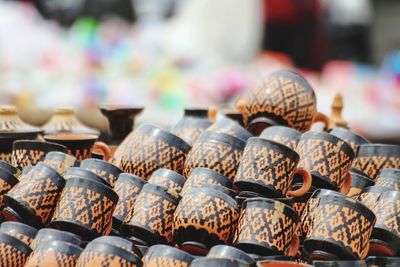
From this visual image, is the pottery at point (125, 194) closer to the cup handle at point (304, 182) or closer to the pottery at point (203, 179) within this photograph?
the pottery at point (203, 179)

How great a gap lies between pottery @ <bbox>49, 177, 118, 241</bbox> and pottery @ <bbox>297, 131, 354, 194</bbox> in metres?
0.35

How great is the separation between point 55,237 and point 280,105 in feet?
1.77

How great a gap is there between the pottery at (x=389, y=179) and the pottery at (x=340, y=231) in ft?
0.58

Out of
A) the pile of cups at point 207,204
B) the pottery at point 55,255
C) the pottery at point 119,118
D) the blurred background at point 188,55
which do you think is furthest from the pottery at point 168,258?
the blurred background at point 188,55

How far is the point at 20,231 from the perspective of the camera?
4.12ft

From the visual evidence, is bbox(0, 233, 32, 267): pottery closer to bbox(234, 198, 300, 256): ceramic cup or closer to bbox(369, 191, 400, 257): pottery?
bbox(234, 198, 300, 256): ceramic cup

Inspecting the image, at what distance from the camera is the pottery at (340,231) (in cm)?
120

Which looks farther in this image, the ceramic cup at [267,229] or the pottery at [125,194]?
the pottery at [125,194]

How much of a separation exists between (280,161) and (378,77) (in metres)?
3.68

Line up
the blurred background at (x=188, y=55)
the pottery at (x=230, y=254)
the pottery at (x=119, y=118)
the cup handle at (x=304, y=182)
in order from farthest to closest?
the blurred background at (x=188, y=55) → the pottery at (x=119, y=118) → the cup handle at (x=304, y=182) → the pottery at (x=230, y=254)

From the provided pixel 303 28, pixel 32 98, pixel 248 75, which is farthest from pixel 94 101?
pixel 303 28

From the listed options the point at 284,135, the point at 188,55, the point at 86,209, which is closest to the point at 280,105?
the point at 284,135

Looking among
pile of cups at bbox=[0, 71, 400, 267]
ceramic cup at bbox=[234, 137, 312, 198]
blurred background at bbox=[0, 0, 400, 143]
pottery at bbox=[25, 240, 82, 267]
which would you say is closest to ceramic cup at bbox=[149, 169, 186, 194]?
pile of cups at bbox=[0, 71, 400, 267]

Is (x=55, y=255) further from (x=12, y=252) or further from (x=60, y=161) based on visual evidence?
(x=60, y=161)
